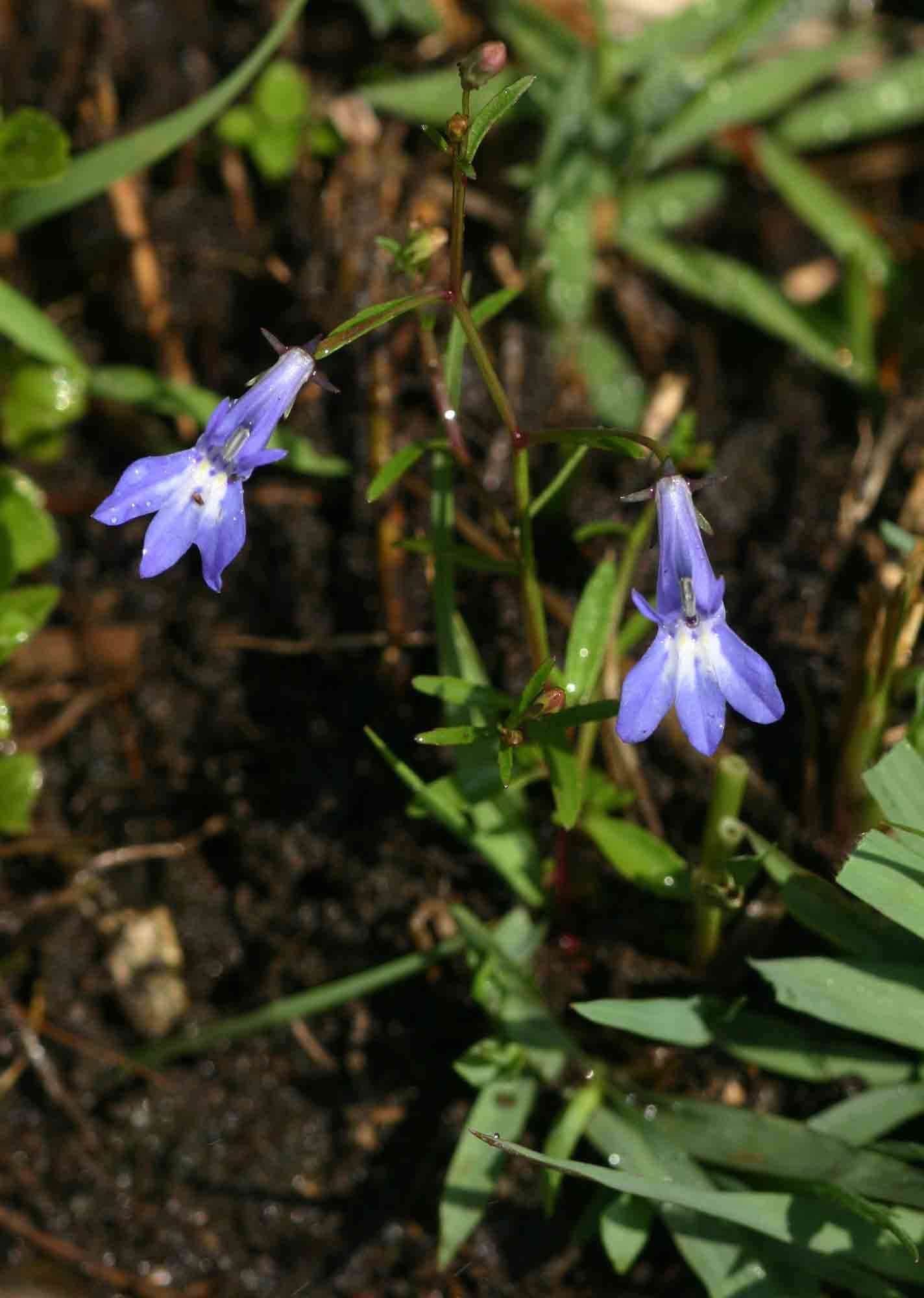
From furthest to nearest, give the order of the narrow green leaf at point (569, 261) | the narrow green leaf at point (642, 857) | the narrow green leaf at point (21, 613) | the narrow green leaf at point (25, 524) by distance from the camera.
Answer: the narrow green leaf at point (569, 261) → the narrow green leaf at point (25, 524) → the narrow green leaf at point (21, 613) → the narrow green leaf at point (642, 857)

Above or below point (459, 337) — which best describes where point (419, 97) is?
above

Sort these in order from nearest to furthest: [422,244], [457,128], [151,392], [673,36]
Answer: [457,128], [422,244], [151,392], [673,36]

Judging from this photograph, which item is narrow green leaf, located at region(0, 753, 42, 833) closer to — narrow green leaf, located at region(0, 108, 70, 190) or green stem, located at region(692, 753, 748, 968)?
narrow green leaf, located at region(0, 108, 70, 190)

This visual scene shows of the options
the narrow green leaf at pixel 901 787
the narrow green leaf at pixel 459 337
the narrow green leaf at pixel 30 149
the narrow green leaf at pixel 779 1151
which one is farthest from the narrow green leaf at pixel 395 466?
the narrow green leaf at pixel 779 1151

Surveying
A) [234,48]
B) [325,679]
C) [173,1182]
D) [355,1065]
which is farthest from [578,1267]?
[234,48]

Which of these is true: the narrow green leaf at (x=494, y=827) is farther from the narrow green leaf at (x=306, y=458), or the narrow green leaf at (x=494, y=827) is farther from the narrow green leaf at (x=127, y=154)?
the narrow green leaf at (x=127, y=154)

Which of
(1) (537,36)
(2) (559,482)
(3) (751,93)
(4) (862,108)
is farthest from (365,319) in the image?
(4) (862,108)

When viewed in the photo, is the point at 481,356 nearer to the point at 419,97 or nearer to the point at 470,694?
the point at 470,694
